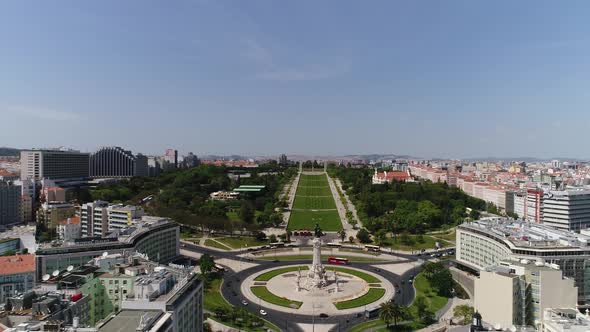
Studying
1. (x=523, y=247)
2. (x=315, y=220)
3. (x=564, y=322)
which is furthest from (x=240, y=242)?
(x=564, y=322)

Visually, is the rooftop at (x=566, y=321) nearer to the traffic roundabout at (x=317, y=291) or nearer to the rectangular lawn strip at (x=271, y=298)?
the traffic roundabout at (x=317, y=291)

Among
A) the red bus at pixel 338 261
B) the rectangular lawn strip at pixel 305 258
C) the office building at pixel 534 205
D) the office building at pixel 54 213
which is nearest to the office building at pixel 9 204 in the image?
the office building at pixel 54 213

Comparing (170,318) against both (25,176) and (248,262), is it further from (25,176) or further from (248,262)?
(25,176)

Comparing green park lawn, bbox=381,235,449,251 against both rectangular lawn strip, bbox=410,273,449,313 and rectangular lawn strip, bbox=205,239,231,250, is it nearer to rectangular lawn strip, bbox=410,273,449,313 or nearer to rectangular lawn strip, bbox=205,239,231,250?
rectangular lawn strip, bbox=410,273,449,313

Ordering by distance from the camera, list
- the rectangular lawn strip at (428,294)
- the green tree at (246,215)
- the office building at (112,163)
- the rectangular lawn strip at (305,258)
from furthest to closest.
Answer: the office building at (112,163) → the green tree at (246,215) → the rectangular lawn strip at (305,258) → the rectangular lawn strip at (428,294)

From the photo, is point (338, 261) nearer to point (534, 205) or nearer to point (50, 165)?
point (534, 205)

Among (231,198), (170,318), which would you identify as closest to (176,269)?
(170,318)
